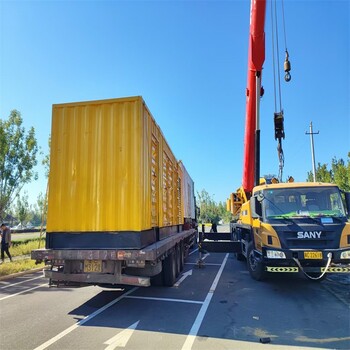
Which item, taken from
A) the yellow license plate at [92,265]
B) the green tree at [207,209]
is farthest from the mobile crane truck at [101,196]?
the green tree at [207,209]

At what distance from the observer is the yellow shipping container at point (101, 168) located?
5.97 metres

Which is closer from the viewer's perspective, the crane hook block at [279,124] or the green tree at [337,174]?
the crane hook block at [279,124]

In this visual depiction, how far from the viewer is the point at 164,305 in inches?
255

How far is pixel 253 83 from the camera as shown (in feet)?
32.6

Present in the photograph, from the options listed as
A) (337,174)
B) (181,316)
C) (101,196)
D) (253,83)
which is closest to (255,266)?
(181,316)

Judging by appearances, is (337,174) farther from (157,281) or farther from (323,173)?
(157,281)

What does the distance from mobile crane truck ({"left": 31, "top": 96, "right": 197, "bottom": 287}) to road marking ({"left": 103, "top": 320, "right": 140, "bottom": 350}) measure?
83 cm

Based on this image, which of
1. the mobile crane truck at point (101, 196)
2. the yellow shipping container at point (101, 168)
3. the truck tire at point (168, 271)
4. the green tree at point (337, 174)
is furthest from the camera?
the green tree at point (337, 174)

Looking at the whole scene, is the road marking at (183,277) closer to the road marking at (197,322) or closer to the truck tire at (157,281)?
the truck tire at (157,281)

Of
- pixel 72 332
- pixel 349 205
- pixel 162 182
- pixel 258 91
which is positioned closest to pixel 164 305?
pixel 72 332

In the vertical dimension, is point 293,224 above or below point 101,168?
below

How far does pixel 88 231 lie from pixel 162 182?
8.40 ft

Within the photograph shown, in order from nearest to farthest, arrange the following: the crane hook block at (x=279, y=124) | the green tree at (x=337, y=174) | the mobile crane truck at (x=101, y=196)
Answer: the mobile crane truck at (x=101, y=196) < the crane hook block at (x=279, y=124) < the green tree at (x=337, y=174)

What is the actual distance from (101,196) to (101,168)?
1.80 feet
